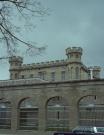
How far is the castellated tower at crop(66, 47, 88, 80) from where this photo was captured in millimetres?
98938

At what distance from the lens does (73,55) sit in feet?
323

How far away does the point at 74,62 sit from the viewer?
99.4m

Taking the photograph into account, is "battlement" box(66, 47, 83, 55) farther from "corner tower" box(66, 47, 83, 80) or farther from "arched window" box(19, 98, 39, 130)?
"arched window" box(19, 98, 39, 130)

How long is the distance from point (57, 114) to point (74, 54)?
44.0 meters

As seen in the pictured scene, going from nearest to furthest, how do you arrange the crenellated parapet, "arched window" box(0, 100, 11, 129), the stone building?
the stone building, "arched window" box(0, 100, 11, 129), the crenellated parapet

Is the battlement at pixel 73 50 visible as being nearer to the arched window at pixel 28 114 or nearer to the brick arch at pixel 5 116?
the brick arch at pixel 5 116

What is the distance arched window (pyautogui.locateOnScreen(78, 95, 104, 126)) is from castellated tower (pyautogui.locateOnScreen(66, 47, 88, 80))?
44.3 metres

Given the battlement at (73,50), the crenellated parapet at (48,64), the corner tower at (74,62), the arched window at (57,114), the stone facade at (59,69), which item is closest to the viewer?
the arched window at (57,114)

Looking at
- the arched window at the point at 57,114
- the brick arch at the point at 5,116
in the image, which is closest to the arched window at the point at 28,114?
the brick arch at the point at 5,116

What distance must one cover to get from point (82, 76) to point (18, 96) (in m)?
45.6

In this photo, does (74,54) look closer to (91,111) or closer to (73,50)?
(73,50)

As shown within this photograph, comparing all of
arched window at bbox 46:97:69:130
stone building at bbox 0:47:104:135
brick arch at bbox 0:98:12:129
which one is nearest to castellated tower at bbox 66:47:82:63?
stone building at bbox 0:47:104:135

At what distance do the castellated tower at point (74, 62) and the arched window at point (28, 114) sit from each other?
40.6m

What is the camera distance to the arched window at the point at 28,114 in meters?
57.1
